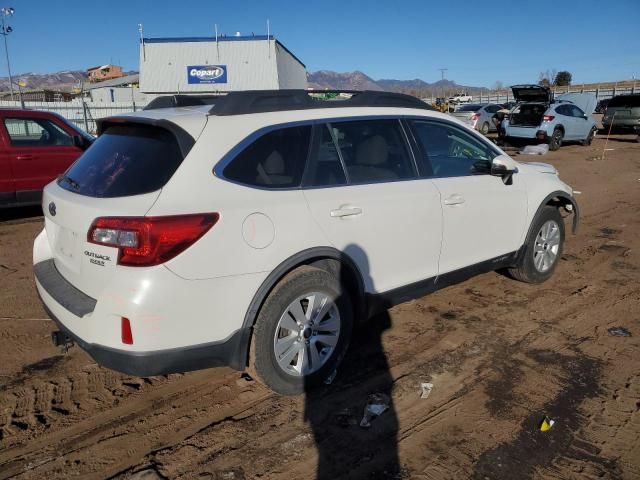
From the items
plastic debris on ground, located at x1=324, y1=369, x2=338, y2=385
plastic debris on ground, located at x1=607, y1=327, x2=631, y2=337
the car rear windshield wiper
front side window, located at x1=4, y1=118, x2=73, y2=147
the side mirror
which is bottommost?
plastic debris on ground, located at x1=607, y1=327, x2=631, y2=337

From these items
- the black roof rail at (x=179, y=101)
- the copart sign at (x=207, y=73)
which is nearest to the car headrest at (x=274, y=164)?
the black roof rail at (x=179, y=101)

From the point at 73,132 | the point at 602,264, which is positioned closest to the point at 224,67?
the point at 73,132

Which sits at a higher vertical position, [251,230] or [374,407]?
[251,230]

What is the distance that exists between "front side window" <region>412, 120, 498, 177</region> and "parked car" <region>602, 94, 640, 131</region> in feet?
67.6

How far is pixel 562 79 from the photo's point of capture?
231 ft

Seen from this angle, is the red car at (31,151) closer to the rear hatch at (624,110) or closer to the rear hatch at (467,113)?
the rear hatch at (467,113)

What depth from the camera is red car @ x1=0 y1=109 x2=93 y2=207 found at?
295 inches

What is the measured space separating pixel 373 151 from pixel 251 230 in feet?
4.16

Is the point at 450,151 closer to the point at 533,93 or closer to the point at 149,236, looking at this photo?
the point at 149,236

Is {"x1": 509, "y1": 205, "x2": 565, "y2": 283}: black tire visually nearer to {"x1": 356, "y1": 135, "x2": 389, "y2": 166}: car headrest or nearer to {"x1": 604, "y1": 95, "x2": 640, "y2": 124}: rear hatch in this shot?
{"x1": 356, "y1": 135, "x2": 389, "y2": 166}: car headrest

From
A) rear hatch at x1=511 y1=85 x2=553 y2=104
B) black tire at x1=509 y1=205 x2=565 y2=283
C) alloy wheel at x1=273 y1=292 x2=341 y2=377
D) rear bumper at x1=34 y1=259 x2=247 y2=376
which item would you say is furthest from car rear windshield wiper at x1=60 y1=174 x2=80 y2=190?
rear hatch at x1=511 y1=85 x2=553 y2=104

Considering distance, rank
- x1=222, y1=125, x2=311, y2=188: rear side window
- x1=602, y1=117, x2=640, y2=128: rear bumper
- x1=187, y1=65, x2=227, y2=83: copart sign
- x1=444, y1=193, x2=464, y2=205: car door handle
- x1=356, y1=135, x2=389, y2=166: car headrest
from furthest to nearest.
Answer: x1=187, y1=65, x2=227, y2=83: copart sign, x1=602, y1=117, x2=640, y2=128: rear bumper, x1=444, y1=193, x2=464, y2=205: car door handle, x1=356, y1=135, x2=389, y2=166: car headrest, x1=222, y1=125, x2=311, y2=188: rear side window

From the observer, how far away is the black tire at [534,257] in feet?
15.8

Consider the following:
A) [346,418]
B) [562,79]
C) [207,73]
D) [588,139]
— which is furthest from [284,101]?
[562,79]
